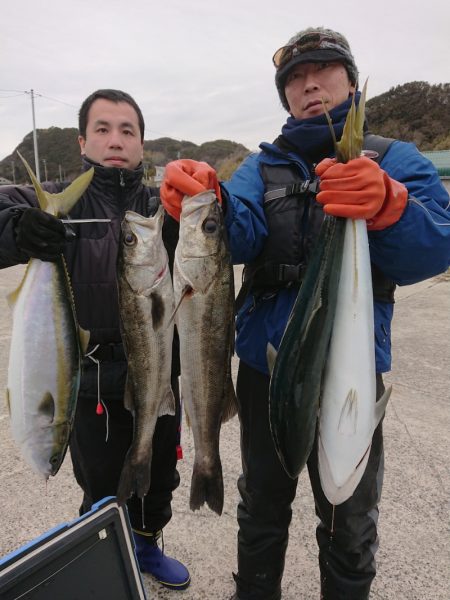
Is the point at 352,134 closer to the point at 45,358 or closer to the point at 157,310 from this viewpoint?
the point at 157,310

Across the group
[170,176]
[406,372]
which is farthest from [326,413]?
[406,372]

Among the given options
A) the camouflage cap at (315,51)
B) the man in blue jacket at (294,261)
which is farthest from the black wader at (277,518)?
the camouflage cap at (315,51)

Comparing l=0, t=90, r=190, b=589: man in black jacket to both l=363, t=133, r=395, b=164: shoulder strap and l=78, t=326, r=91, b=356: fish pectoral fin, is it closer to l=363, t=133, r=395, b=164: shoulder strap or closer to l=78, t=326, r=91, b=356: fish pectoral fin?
l=78, t=326, r=91, b=356: fish pectoral fin

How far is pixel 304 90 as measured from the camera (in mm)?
2080

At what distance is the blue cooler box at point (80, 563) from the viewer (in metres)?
1.41

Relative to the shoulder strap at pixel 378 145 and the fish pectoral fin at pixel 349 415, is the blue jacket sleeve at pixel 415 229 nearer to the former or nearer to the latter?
the shoulder strap at pixel 378 145

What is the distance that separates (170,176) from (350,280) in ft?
2.45

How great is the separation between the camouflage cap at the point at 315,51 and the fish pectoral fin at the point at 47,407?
179cm

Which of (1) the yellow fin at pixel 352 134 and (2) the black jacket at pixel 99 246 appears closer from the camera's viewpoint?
(1) the yellow fin at pixel 352 134

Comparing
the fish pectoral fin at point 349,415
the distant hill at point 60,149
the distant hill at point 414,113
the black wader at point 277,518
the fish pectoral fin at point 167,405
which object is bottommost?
the black wader at point 277,518

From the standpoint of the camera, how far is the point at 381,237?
5.49ft

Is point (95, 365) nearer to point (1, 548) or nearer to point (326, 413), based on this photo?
point (326, 413)

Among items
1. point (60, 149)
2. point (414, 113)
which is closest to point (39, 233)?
point (414, 113)

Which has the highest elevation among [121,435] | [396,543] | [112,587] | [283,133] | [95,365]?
[283,133]
